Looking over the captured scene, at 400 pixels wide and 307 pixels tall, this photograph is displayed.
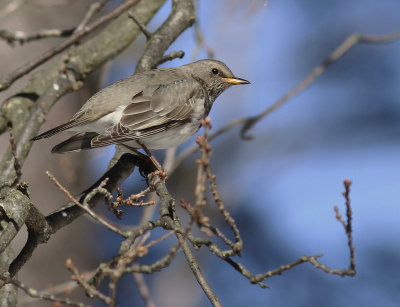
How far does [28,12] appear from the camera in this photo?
8016 mm

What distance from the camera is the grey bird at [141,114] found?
5.05 metres

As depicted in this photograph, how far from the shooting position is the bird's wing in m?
4.89

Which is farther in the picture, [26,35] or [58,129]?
[26,35]

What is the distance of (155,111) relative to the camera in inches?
211

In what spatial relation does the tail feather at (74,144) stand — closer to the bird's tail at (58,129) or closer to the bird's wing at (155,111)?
the bird's tail at (58,129)

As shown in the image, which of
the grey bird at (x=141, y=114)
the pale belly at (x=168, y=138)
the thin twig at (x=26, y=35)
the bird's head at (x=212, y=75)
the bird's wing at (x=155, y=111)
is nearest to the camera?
the bird's wing at (x=155, y=111)

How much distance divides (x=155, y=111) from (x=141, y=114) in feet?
0.56

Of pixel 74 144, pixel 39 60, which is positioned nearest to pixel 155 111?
pixel 74 144

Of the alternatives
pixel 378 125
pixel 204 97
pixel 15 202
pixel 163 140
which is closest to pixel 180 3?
pixel 204 97

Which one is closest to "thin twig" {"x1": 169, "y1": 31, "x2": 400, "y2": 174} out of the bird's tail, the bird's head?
the bird's head

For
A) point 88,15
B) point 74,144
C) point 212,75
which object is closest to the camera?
point 74,144

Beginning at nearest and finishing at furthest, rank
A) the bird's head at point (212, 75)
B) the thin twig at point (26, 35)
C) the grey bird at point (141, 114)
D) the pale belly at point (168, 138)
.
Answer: the grey bird at point (141, 114) → the pale belly at point (168, 138) → the thin twig at point (26, 35) → the bird's head at point (212, 75)

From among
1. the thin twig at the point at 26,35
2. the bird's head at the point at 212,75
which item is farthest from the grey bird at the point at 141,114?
the thin twig at the point at 26,35

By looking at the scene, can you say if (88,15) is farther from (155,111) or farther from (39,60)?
(155,111)
